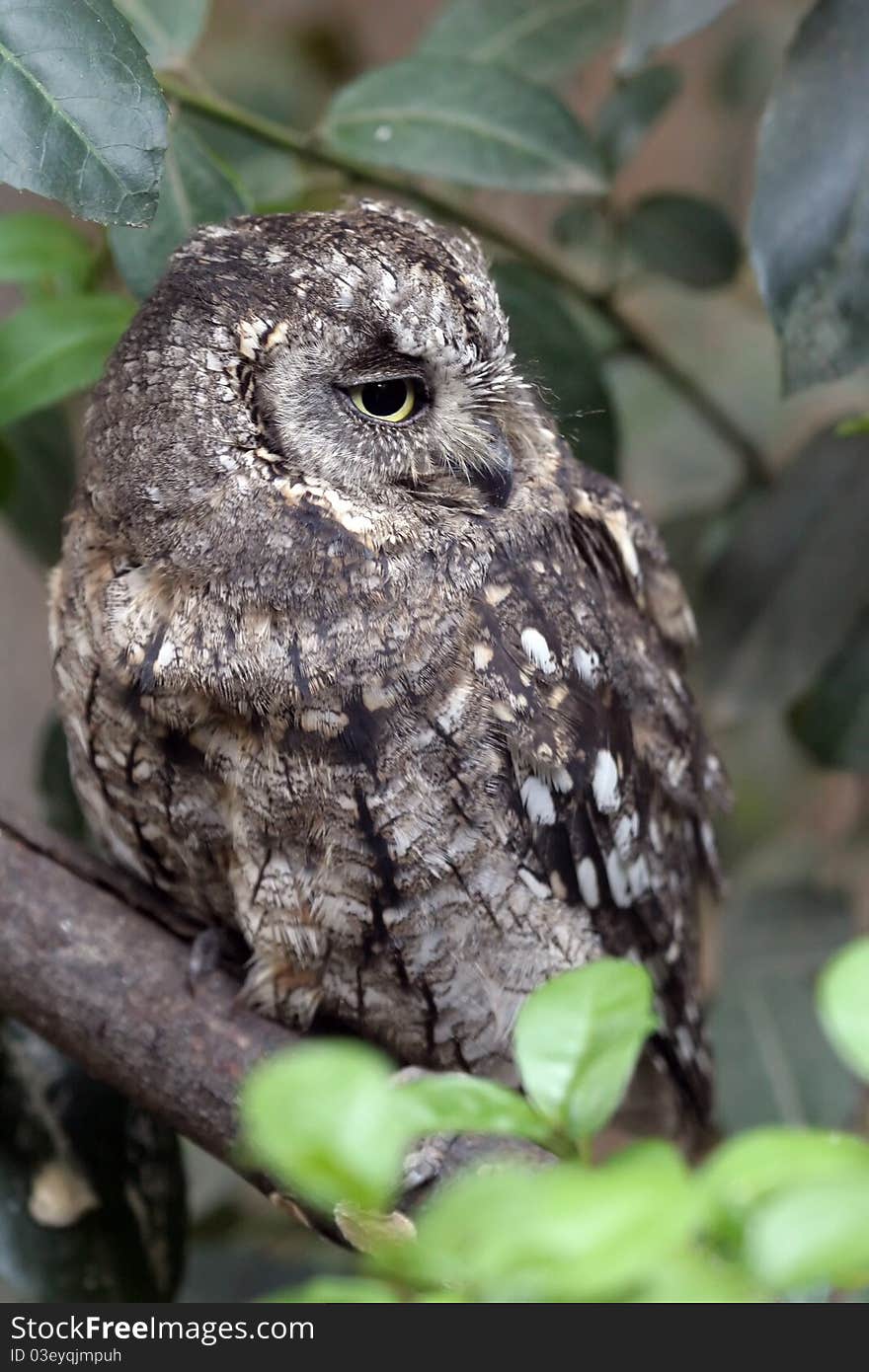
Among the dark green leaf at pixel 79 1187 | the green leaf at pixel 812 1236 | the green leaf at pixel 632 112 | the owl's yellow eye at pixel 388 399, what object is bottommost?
the dark green leaf at pixel 79 1187

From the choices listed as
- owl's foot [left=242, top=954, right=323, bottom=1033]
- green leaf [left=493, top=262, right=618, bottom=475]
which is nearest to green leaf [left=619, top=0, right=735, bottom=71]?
green leaf [left=493, top=262, right=618, bottom=475]

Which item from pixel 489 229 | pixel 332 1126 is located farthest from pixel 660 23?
pixel 332 1126

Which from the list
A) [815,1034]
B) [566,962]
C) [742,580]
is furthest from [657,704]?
[815,1034]

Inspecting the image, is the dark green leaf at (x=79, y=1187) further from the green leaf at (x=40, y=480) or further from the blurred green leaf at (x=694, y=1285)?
the blurred green leaf at (x=694, y=1285)

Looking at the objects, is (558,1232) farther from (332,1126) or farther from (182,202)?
(182,202)

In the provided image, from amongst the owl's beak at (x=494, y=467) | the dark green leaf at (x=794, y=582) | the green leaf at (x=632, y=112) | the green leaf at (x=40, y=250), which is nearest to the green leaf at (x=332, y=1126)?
the owl's beak at (x=494, y=467)

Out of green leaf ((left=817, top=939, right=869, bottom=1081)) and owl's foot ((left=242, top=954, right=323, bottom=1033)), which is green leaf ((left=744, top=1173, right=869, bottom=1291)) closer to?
green leaf ((left=817, top=939, right=869, bottom=1081))
